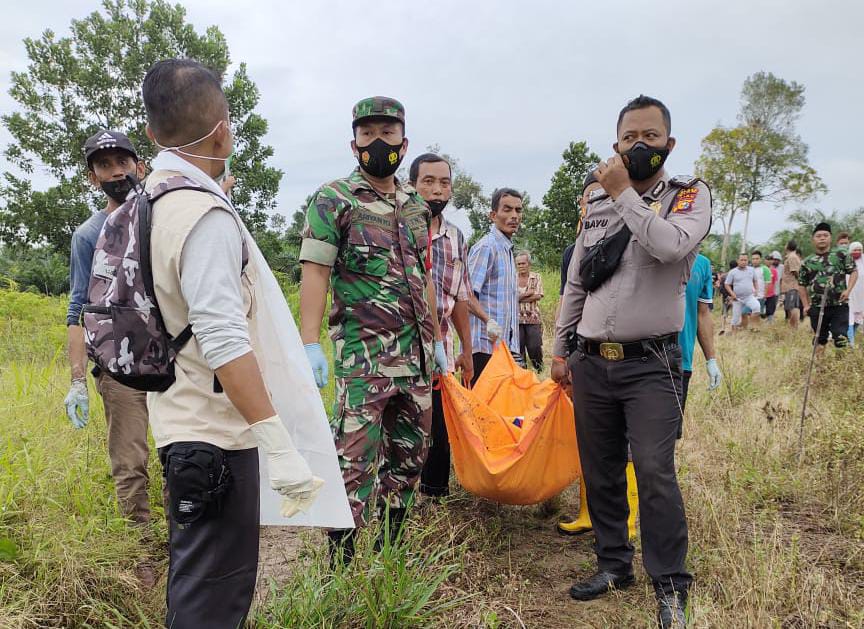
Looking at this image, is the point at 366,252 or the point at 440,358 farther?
the point at 440,358

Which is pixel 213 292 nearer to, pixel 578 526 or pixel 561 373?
pixel 561 373

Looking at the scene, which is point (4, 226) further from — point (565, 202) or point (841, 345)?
point (841, 345)

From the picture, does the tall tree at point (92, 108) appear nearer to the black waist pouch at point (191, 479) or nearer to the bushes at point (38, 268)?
the bushes at point (38, 268)

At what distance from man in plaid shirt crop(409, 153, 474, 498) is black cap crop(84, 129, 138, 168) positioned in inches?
62.8

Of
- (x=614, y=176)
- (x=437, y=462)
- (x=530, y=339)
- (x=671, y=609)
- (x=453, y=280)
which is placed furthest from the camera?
(x=530, y=339)

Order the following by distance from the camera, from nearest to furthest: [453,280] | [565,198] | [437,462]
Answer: [437,462] < [453,280] < [565,198]

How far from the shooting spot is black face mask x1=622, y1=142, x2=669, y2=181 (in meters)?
2.54

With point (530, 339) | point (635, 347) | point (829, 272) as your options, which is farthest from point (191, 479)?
point (829, 272)

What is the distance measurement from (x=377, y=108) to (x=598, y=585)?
7.49ft

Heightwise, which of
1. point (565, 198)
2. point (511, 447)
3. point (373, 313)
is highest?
point (565, 198)

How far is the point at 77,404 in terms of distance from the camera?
2838mm

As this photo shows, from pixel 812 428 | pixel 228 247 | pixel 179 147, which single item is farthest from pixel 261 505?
pixel 812 428

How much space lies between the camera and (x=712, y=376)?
378 centimetres

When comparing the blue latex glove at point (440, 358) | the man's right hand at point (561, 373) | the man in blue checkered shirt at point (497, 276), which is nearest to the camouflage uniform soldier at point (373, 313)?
the blue latex glove at point (440, 358)
